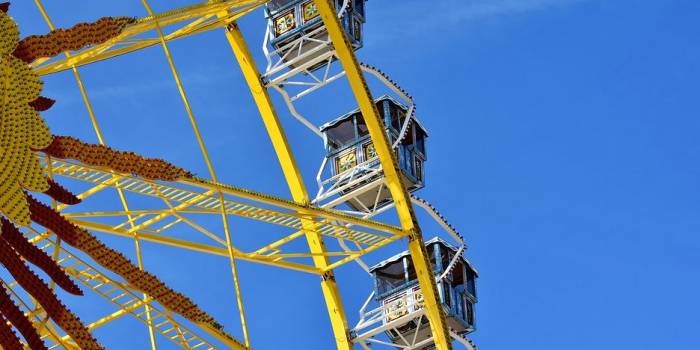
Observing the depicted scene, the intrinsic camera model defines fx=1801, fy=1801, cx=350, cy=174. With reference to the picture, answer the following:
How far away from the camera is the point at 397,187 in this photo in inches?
1030

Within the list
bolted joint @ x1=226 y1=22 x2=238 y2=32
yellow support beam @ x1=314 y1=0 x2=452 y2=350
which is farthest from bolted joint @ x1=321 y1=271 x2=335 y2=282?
bolted joint @ x1=226 y1=22 x2=238 y2=32

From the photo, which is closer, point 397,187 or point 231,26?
point 397,187

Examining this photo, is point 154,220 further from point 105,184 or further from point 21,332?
point 21,332

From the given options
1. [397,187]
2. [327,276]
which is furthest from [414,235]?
[327,276]

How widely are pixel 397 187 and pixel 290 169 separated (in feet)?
7.70

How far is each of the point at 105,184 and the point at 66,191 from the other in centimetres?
179

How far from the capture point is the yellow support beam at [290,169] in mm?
27391

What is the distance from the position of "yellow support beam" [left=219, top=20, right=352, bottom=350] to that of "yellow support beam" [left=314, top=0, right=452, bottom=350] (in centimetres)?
177

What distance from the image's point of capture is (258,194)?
2236 cm

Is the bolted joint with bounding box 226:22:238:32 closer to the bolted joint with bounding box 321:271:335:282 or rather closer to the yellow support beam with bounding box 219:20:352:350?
the yellow support beam with bounding box 219:20:352:350

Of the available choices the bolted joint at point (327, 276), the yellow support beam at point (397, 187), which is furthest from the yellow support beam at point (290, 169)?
the yellow support beam at point (397, 187)

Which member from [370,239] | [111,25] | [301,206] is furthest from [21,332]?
[370,239]

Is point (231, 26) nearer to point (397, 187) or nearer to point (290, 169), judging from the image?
point (290, 169)

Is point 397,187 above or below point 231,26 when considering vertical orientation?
below
